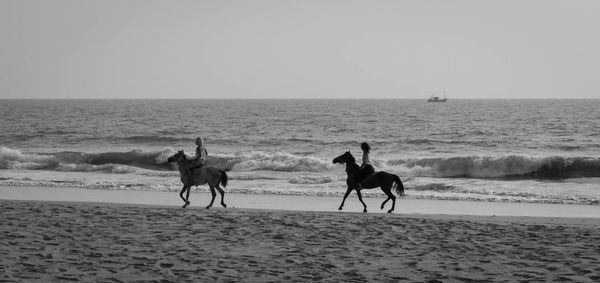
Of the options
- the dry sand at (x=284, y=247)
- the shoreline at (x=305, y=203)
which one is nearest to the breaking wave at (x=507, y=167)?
the shoreline at (x=305, y=203)

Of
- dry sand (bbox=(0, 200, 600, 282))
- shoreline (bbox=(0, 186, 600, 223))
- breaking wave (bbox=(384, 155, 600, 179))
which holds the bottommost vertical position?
breaking wave (bbox=(384, 155, 600, 179))

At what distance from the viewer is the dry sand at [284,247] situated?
8.55 m

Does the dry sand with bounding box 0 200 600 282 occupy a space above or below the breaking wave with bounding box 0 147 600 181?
above

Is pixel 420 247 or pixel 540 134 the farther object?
pixel 540 134

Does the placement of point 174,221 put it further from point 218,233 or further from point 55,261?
point 55,261

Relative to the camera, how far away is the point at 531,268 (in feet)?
29.7

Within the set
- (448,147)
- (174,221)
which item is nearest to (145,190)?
(174,221)

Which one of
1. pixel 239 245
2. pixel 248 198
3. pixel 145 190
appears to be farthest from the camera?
pixel 145 190

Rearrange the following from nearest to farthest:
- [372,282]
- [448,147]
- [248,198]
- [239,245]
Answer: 1. [372,282]
2. [239,245]
3. [248,198]
4. [448,147]

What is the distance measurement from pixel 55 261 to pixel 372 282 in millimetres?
4303

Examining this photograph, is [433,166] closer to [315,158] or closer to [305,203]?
[315,158]

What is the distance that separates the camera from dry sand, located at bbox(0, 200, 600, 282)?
8.55 metres

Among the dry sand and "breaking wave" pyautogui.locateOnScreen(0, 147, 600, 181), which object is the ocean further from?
the dry sand

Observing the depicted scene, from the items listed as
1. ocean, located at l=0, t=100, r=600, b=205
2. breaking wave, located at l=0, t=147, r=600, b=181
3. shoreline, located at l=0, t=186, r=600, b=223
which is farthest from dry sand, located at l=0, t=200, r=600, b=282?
breaking wave, located at l=0, t=147, r=600, b=181
